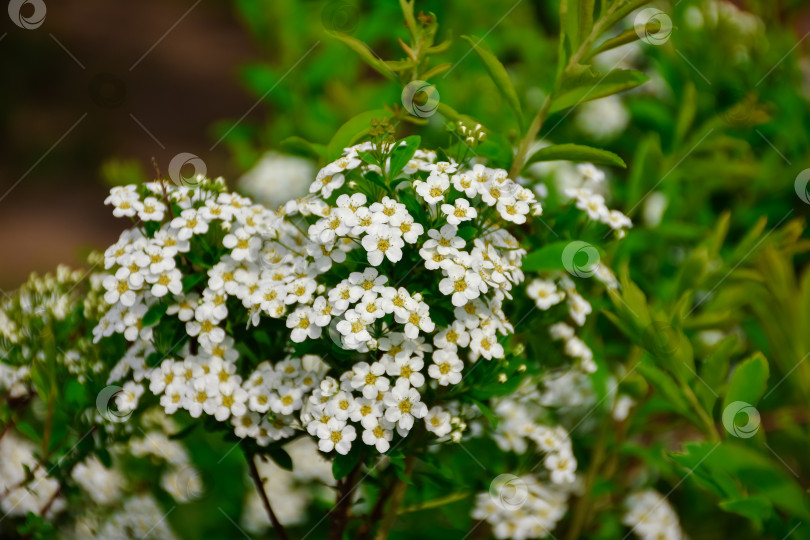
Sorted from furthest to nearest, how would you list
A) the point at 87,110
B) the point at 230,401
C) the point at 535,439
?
the point at 87,110, the point at 535,439, the point at 230,401

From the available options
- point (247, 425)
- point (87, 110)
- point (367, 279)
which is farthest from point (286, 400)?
point (87, 110)

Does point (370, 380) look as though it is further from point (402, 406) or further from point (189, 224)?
point (189, 224)

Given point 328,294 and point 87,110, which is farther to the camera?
point 87,110

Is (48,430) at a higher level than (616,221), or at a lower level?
higher

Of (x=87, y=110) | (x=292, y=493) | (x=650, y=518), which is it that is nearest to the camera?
(x=650, y=518)

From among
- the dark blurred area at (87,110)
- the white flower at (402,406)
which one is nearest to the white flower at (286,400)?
the white flower at (402,406)

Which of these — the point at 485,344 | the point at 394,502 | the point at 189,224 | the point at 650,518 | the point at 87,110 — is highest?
the point at 87,110

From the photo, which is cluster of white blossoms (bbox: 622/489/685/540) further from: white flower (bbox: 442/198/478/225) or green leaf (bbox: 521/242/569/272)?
white flower (bbox: 442/198/478/225)

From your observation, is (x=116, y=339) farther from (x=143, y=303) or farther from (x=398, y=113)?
(x=398, y=113)
